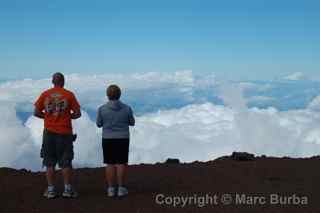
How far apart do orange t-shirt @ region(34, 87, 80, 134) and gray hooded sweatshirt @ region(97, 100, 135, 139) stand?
0.47 metres

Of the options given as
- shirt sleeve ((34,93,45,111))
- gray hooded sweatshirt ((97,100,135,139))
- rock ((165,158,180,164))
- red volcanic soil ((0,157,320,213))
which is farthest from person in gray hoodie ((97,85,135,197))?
rock ((165,158,180,164))

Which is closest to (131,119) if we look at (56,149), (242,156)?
(56,149)

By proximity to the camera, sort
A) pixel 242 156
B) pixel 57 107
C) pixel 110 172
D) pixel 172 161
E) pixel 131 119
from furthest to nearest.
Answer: pixel 242 156, pixel 172 161, pixel 110 172, pixel 131 119, pixel 57 107

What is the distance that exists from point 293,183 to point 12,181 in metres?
6.10

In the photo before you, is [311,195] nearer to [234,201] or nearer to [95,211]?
[234,201]

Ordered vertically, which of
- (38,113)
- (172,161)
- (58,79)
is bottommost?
(172,161)

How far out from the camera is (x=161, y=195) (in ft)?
33.7

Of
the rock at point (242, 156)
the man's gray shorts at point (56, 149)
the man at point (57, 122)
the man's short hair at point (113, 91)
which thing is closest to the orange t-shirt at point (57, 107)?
the man at point (57, 122)

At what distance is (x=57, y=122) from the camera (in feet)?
31.6

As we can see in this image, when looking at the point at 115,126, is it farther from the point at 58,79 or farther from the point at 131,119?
the point at 58,79

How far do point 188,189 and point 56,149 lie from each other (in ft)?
9.17

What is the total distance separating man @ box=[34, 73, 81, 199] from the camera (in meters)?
9.57

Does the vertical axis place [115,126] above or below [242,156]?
below

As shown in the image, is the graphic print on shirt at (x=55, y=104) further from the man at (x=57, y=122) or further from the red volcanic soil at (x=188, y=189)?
the red volcanic soil at (x=188, y=189)
